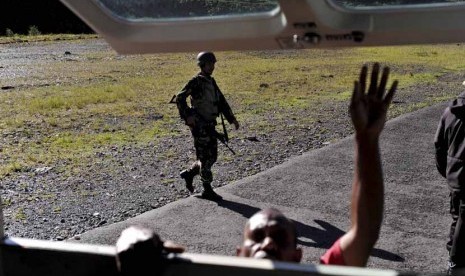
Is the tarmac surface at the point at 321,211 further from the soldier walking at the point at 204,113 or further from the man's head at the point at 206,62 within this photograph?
the man's head at the point at 206,62

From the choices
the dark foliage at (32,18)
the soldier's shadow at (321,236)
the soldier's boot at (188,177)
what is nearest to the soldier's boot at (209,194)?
the soldier's boot at (188,177)

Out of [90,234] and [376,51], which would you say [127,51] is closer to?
[90,234]

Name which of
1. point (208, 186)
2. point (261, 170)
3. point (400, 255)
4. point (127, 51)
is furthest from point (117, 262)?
point (261, 170)

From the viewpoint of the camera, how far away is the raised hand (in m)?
2.37

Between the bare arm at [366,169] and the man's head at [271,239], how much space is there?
19cm

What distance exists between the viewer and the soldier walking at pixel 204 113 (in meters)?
8.60

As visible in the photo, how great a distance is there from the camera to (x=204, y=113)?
28.8 ft

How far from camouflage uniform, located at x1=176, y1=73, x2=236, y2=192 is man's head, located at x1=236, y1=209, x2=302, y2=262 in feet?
19.3

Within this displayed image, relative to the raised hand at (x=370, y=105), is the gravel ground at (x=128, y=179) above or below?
below

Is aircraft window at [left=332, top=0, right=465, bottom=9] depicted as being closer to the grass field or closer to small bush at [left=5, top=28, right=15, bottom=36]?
the grass field

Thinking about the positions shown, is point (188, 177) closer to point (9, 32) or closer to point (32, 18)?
point (9, 32)

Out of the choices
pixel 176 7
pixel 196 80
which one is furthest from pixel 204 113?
pixel 176 7

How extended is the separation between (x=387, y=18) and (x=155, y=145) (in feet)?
34.3

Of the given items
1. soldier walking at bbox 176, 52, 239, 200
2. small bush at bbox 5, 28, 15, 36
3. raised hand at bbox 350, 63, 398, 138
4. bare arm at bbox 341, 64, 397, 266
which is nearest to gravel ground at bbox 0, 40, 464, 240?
soldier walking at bbox 176, 52, 239, 200
